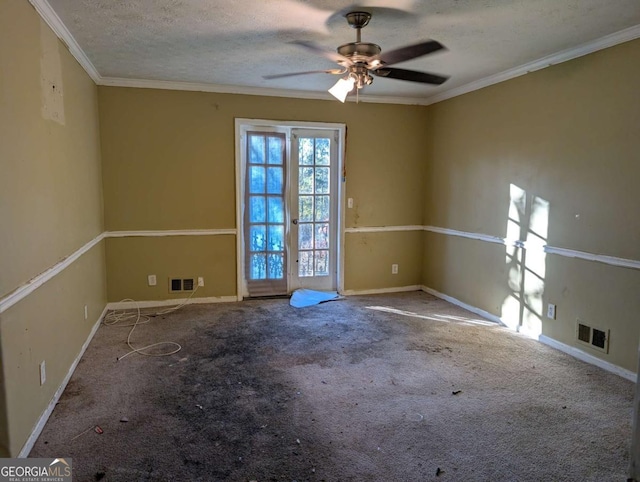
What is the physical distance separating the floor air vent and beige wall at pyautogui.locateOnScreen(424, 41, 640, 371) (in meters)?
0.05

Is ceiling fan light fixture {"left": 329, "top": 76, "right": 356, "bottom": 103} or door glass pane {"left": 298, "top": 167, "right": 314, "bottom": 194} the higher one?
ceiling fan light fixture {"left": 329, "top": 76, "right": 356, "bottom": 103}

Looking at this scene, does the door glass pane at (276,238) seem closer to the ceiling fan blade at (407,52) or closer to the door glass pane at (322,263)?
the door glass pane at (322,263)

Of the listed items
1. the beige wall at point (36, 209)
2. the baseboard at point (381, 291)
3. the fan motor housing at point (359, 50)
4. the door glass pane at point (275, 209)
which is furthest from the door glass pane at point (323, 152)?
the beige wall at point (36, 209)

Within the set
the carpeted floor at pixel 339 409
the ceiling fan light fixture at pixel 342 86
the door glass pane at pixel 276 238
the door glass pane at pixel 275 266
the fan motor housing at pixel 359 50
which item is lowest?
the carpeted floor at pixel 339 409

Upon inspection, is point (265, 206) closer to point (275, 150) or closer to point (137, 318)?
point (275, 150)

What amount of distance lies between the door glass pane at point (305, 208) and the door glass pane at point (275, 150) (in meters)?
0.54

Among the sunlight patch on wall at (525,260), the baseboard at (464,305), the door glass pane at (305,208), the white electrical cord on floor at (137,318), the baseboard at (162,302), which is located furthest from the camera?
the door glass pane at (305,208)

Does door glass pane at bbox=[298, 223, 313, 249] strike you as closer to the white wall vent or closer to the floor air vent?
the white wall vent

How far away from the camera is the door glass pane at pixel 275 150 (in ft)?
16.8

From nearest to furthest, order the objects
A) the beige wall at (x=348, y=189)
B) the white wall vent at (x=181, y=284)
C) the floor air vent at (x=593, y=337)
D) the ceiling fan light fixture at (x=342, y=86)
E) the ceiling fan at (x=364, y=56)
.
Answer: the beige wall at (x=348, y=189) → the ceiling fan at (x=364, y=56) → the ceiling fan light fixture at (x=342, y=86) → the floor air vent at (x=593, y=337) → the white wall vent at (x=181, y=284)

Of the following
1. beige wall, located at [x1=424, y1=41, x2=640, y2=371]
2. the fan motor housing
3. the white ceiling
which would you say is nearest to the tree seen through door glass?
the white ceiling

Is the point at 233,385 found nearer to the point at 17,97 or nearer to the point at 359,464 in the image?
the point at 359,464

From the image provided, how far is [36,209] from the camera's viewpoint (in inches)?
95.5

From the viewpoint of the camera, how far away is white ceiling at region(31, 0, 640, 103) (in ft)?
8.57
